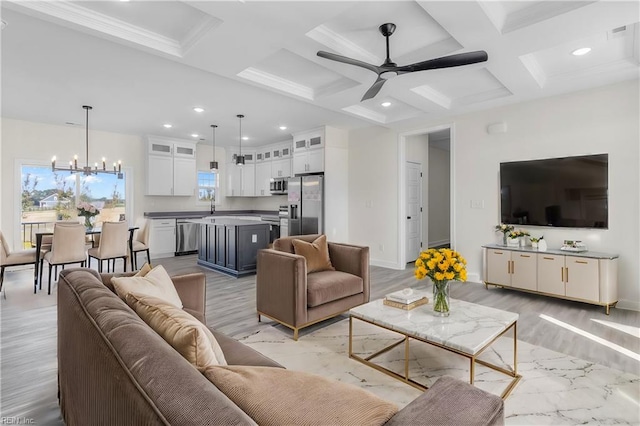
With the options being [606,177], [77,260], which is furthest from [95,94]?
[606,177]

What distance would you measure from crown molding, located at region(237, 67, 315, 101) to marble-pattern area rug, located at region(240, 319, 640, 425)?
277 centimetres

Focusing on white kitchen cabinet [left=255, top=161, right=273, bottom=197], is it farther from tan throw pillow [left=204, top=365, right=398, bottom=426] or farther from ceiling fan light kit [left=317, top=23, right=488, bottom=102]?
tan throw pillow [left=204, top=365, right=398, bottom=426]

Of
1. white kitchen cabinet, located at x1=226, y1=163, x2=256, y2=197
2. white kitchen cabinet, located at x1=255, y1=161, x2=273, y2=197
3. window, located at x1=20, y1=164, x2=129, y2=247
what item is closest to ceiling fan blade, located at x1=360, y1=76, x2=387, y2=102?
white kitchen cabinet, located at x1=255, y1=161, x2=273, y2=197

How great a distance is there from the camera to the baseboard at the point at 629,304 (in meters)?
3.68

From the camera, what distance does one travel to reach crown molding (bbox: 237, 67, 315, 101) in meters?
3.70

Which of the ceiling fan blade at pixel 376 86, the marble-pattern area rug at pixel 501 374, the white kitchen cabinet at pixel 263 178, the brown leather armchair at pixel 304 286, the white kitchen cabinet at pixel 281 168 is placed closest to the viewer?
the marble-pattern area rug at pixel 501 374

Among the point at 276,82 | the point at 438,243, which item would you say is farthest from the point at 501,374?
the point at 438,243

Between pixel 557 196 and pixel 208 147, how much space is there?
7478 millimetres

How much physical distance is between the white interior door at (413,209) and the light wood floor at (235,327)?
145 centimetres

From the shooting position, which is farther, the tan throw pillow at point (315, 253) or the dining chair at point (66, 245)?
the dining chair at point (66, 245)

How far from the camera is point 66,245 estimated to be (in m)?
4.38

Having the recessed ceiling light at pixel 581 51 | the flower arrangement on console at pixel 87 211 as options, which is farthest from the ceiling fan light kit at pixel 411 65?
the flower arrangement on console at pixel 87 211

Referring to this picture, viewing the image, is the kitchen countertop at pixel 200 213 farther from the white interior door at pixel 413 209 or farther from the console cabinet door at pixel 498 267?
the console cabinet door at pixel 498 267

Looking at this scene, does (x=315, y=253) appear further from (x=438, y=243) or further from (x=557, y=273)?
(x=438, y=243)
